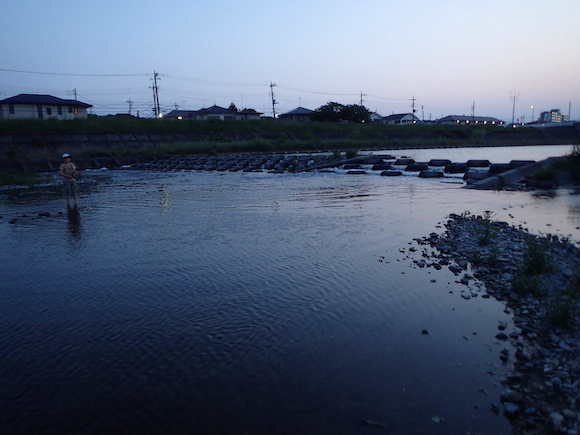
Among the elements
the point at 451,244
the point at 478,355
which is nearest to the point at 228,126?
the point at 451,244

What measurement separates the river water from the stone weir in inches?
411

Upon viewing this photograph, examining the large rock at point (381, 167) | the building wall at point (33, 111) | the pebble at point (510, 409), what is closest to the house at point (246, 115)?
the building wall at point (33, 111)

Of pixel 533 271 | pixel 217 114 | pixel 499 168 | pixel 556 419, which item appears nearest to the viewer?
pixel 556 419

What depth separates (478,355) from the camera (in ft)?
17.2

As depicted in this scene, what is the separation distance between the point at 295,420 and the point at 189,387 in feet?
4.15

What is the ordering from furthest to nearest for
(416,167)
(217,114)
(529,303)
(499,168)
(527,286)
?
(217,114), (416,167), (499,168), (527,286), (529,303)

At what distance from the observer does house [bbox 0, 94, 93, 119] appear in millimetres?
59312

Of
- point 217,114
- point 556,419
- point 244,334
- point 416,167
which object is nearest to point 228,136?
point 217,114

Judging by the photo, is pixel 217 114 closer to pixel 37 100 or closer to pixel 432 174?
pixel 37 100

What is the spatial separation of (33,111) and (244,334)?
67109 mm

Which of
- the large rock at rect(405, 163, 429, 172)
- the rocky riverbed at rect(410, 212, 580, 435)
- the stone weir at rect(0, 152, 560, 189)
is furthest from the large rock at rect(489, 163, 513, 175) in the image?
the rocky riverbed at rect(410, 212, 580, 435)

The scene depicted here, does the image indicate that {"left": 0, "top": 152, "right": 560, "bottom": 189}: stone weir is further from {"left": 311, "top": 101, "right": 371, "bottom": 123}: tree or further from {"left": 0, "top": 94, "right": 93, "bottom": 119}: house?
{"left": 311, "top": 101, "right": 371, "bottom": 123}: tree

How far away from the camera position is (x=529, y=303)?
6.48 meters

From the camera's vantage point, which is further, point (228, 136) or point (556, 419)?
point (228, 136)
